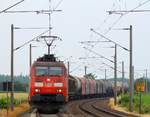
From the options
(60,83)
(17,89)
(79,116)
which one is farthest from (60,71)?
(17,89)

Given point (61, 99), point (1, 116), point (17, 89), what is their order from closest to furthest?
point (1, 116), point (61, 99), point (17, 89)

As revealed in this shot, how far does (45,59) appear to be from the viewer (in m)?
43.3

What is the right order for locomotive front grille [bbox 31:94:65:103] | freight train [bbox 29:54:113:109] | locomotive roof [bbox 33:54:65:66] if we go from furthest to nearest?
1. locomotive roof [bbox 33:54:65:66]
2. freight train [bbox 29:54:113:109]
3. locomotive front grille [bbox 31:94:65:103]

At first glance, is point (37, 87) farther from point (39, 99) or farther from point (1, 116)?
point (1, 116)

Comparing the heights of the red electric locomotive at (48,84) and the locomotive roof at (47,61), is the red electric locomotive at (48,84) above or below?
below

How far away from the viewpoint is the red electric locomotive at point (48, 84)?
41.4m

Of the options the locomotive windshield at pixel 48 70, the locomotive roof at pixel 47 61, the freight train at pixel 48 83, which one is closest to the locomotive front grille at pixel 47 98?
the freight train at pixel 48 83

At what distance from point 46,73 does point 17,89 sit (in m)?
102

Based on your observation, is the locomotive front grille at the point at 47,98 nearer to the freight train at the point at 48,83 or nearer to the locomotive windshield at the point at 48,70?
the freight train at the point at 48,83

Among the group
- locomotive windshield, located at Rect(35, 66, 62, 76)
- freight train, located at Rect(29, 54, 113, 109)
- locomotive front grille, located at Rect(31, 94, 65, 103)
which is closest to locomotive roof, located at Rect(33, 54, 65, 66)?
freight train, located at Rect(29, 54, 113, 109)

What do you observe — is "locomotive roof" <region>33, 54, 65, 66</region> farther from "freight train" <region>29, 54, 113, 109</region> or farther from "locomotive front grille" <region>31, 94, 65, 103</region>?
"locomotive front grille" <region>31, 94, 65, 103</region>

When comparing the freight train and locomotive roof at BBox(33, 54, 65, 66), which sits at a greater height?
locomotive roof at BBox(33, 54, 65, 66)

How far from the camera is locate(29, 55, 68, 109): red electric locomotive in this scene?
41375 millimetres

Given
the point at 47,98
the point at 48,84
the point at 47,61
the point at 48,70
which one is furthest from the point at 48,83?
the point at 47,61
